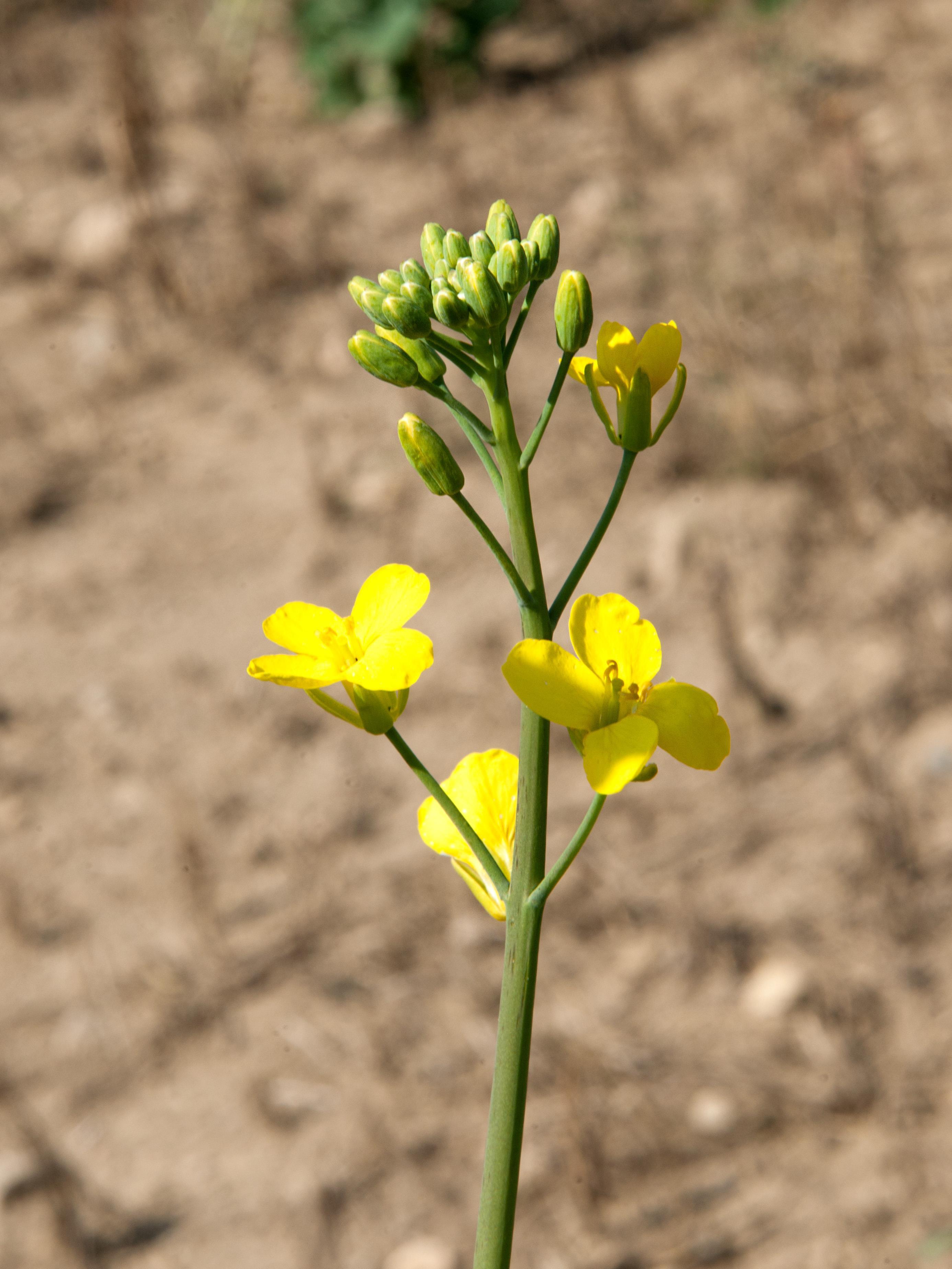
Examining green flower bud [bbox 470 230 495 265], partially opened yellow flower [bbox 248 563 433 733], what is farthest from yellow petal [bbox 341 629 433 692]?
green flower bud [bbox 470 230 495 265]

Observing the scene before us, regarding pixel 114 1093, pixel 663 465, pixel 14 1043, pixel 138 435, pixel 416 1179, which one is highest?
pixel 138 435

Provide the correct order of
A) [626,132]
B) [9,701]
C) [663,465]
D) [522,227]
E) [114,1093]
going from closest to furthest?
[114,1093] < [9,701] < [663,465] < [522,227] < [626,132]

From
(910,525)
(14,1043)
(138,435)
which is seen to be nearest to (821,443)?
(910,525)

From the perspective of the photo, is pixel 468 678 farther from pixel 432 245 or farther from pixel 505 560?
pixel 505 560

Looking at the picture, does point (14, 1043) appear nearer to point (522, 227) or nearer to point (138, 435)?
point (138, 435)

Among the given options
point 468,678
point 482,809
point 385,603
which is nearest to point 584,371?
point 385,603
